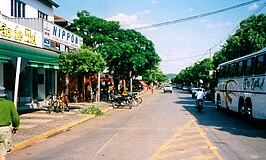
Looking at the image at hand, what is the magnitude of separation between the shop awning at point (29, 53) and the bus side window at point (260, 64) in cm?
1093

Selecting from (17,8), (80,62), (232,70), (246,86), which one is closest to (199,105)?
(232,70)

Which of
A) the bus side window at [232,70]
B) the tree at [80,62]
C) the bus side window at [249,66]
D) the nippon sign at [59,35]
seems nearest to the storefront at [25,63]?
the tree at [80,62]

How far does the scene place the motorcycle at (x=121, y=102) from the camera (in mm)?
24906

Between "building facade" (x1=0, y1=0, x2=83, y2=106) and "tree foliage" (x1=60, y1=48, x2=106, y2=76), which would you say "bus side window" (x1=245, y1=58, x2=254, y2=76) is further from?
"building facade" (x1=0, y1=0, x2=83, y2=106)

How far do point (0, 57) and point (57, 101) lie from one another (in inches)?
274

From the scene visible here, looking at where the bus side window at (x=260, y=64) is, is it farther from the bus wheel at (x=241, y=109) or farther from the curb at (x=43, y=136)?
the curb at (x=43, y=136)

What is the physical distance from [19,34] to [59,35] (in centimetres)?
579

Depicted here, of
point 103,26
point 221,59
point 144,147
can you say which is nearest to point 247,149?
point 144,147

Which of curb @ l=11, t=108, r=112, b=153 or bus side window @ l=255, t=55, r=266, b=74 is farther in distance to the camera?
bus side window @ l=255, t=55, r=266, b=74

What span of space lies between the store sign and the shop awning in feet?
1.17

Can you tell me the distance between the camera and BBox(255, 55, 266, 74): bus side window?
13028 mm

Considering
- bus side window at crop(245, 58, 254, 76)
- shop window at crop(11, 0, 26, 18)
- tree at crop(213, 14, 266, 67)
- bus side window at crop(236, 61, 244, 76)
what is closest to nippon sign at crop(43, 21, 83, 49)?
shop window at crop(11, 0, 26, 18)

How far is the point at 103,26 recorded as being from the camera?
31.6 m

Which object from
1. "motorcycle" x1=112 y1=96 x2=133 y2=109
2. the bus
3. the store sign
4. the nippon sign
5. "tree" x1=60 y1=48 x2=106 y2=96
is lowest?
"motorcycle" x1=112 y1=96 x2=133 y2=109
